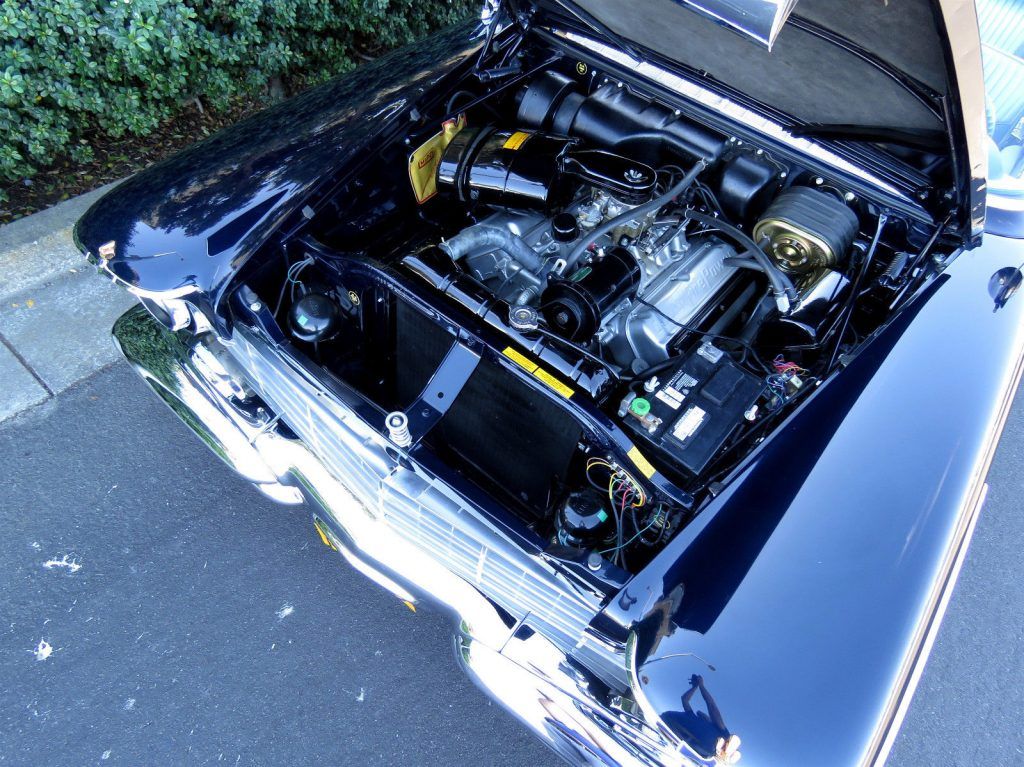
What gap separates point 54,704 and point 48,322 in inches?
55.5

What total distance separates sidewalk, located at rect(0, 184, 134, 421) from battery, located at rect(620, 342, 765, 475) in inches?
80.7

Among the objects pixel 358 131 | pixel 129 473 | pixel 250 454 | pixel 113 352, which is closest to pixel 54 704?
pixel 129 473

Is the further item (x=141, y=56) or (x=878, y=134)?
(x=141, y=56)

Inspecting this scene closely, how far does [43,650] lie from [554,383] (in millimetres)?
1637

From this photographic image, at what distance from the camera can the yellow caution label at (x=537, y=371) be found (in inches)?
61.1

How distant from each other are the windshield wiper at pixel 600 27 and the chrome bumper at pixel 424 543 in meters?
1.28

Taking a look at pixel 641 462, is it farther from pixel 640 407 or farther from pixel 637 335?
pixel 637 335

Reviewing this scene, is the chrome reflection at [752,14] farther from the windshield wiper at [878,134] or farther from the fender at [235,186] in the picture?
the fender at [235,186]

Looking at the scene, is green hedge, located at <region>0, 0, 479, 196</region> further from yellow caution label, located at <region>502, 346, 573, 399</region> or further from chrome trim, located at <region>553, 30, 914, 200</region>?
yellow caution label, located at <region>502, 346, 573, 399</region>

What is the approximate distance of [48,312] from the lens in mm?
2682

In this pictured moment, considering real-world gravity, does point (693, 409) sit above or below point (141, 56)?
above

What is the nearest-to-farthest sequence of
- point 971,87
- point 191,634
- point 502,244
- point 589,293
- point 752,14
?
point 752,14, point 971,87, point 589,293, point 502,244, point 191,634

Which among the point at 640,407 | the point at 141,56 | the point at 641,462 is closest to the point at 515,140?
the point at 640,407

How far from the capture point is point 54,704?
191cm
